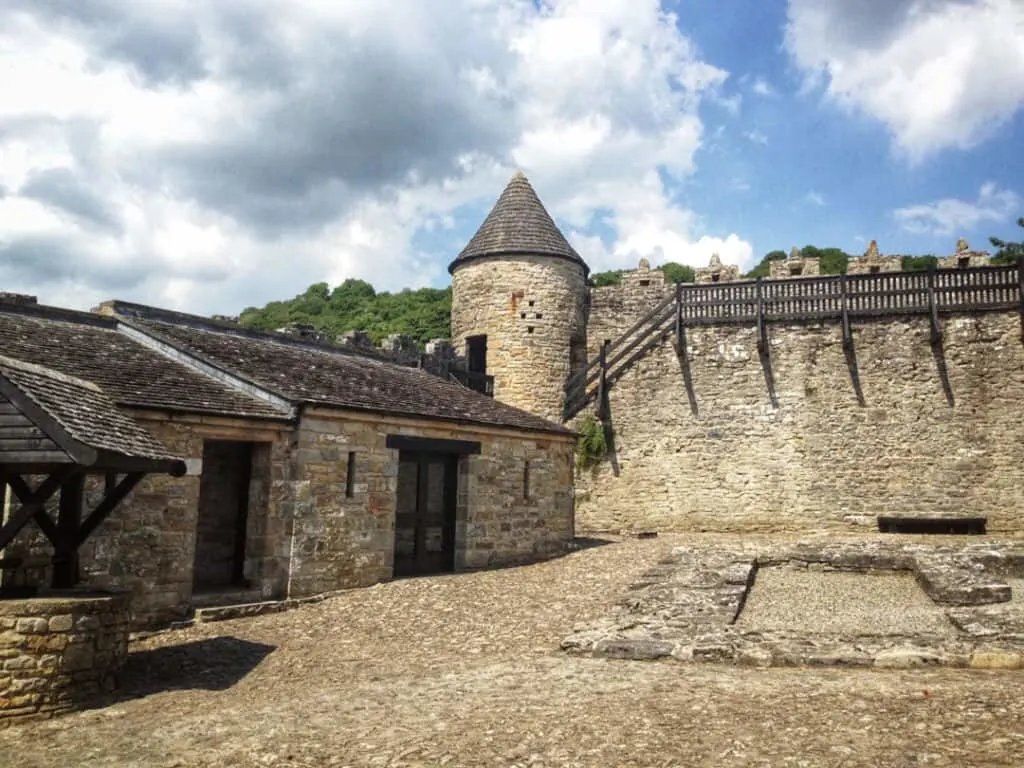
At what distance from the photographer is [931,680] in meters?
6.11

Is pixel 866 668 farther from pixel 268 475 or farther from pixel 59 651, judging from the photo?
pixel 268 475

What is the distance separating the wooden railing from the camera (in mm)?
19078

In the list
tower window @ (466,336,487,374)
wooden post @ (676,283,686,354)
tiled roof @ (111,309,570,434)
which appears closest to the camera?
tiled roof @ (111,309,570,434)

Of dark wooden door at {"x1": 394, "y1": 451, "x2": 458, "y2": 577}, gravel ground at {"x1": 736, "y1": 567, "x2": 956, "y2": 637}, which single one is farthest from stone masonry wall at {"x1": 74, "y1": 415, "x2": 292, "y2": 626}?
gravel ground at {"x1": 736, "y1": 567, "x2": 956, "y2": 637}

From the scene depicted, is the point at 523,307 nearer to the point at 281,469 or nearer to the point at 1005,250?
the point at 281,469

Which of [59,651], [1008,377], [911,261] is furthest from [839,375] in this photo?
[911,261]

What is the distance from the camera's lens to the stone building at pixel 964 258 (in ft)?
66.5

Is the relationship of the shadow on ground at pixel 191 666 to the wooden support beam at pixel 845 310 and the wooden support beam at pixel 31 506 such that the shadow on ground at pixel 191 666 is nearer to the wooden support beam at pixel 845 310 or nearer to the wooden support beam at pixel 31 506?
the wooden support beam at pixel 31 506

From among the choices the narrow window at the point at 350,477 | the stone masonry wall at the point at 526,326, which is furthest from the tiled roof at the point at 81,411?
the stone masonry wall at the point at 526,326

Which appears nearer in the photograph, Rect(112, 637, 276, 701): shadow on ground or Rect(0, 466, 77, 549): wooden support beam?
Rect(0, 466, 77, 549): wooden support beam

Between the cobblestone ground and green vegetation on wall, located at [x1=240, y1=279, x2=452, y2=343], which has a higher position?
green vegetation on wall, located at [x1=240, y1=279, x2=452, y2=343]

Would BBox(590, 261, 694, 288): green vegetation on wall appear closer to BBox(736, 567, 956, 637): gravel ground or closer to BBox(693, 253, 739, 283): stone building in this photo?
BBox(693, 253, 739, 283): stone building

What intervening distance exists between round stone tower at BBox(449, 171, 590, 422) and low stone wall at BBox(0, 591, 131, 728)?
50.9 ft

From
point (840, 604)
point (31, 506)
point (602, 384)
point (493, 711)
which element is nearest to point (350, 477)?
point (31, 506)
